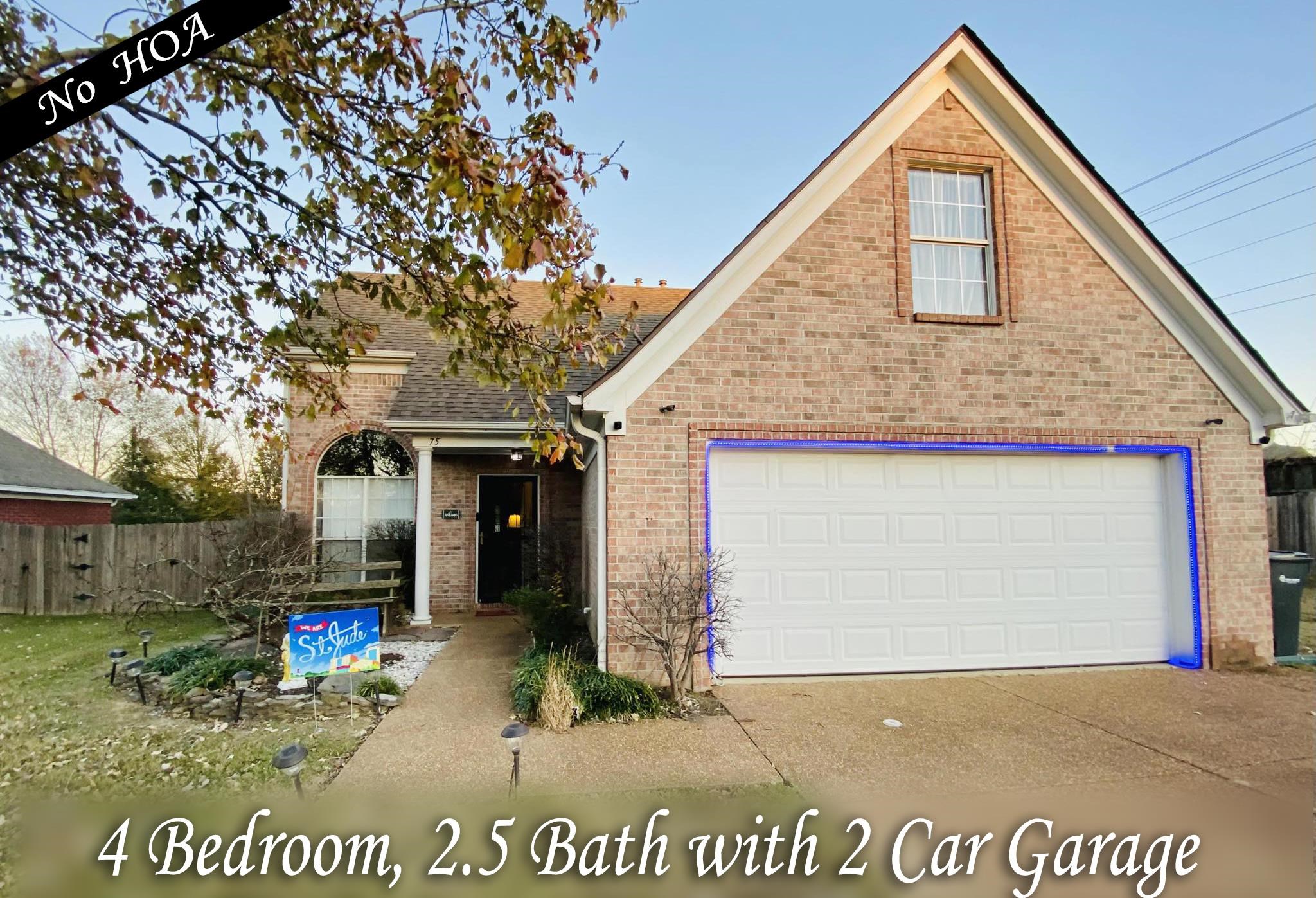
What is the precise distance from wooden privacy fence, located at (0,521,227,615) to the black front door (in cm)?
545

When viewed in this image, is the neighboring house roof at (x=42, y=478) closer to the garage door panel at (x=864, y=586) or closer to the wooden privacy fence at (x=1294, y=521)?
the garage door panel at (x=864, y=586)

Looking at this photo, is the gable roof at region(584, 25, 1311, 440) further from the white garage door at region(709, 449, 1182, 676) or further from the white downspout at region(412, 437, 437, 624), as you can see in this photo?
the white downspout at region(412, 437, 437, 624)

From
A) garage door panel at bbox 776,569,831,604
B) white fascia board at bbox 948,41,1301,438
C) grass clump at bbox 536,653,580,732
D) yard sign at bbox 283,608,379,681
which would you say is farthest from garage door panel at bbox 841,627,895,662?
white fascia board at bbox 948,41,1301,438

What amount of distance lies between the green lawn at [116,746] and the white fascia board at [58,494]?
10.9 m

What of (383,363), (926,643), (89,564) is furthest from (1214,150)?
(89,564)

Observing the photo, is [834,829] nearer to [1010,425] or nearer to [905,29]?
[1010,425]

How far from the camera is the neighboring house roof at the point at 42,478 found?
55.1ft

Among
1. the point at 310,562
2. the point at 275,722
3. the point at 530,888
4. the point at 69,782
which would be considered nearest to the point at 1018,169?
the point at 530,888

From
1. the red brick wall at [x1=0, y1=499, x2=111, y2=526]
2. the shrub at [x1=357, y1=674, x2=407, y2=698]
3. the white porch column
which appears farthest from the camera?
the red brick wall at [x1=0, y1=499, x2=111, y2=526]

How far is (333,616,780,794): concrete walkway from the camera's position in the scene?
4.71 metres

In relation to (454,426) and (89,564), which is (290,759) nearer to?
(454,426)

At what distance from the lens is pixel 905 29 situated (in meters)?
8.93

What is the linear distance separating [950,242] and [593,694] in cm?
633

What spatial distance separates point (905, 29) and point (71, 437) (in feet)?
90.2
